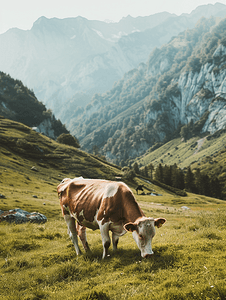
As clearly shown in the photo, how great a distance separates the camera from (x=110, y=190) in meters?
9.41

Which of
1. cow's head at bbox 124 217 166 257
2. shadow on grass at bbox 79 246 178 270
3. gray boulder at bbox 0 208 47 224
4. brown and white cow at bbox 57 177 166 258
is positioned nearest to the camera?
shadow on grass at bbox 79 246 178 270

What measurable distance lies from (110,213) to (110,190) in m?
1.06

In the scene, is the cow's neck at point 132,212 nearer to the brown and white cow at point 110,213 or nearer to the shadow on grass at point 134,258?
the brown and white cow at point 110,213

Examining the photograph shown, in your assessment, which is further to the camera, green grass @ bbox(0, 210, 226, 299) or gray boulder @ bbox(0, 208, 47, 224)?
gray boulder @ bbox(0, 208, 47, 224)

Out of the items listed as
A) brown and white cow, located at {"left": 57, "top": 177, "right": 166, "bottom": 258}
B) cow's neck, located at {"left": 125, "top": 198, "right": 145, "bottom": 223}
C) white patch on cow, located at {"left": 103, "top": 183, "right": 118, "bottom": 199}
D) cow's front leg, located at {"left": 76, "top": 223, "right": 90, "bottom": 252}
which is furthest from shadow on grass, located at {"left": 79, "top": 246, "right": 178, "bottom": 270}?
white patch on cow, located at {"left": 103, "top": 183, "right": 118, "bottom": 199}

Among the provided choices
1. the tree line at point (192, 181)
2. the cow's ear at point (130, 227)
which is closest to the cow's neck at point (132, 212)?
the cow's ear at point (130, 227)

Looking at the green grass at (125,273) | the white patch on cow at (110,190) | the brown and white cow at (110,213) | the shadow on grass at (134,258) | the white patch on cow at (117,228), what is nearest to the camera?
the green grass at (125,273)

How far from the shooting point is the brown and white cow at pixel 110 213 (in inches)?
320

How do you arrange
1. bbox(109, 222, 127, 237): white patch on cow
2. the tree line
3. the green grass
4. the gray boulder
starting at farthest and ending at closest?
the tree line < the gray boulder < bbox(109, 222, 127, 237): white patch on cow < the green grass

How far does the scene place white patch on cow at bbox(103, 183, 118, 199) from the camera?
9.22m

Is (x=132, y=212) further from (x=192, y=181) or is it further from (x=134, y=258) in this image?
(x=192, y=181)

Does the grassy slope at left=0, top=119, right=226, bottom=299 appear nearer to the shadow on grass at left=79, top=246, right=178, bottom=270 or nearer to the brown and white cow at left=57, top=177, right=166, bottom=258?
the shadow on grass at left=79, top=246, right=178, bottom=270

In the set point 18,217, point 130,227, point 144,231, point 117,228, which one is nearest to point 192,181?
point 18,217

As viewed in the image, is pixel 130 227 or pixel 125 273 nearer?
pixel 125 273
